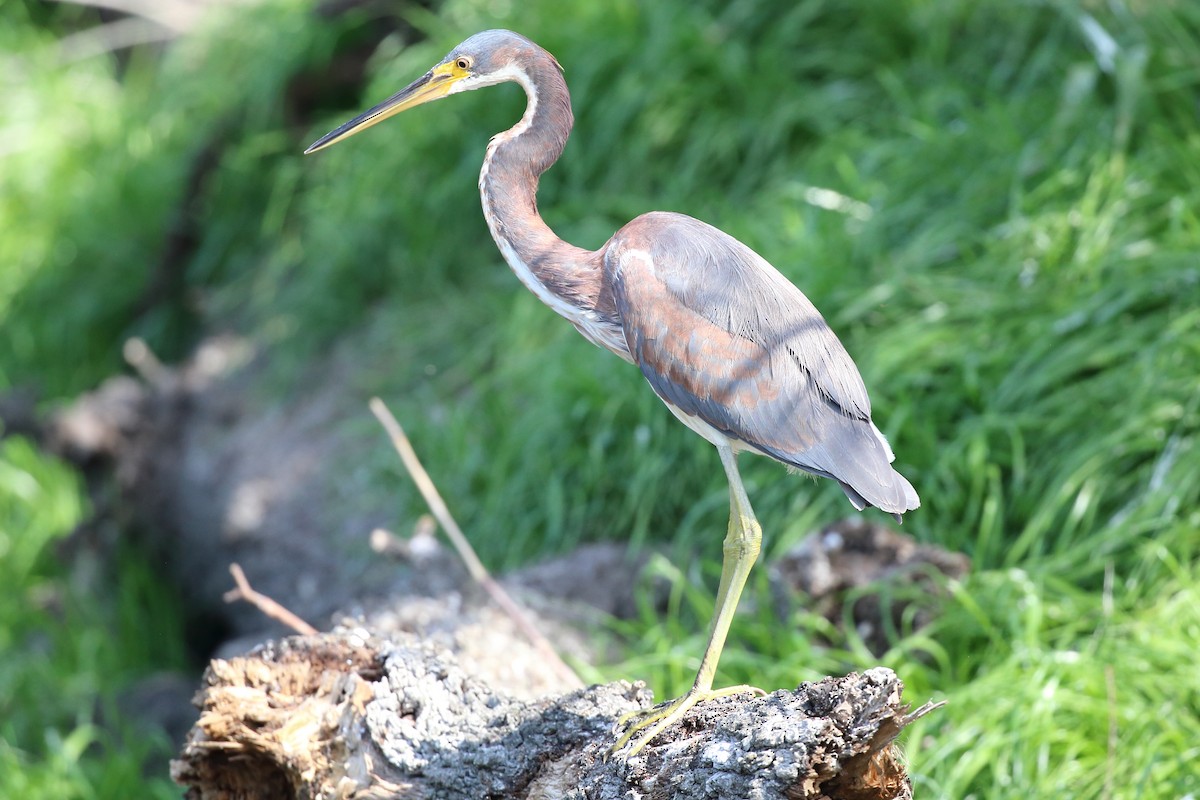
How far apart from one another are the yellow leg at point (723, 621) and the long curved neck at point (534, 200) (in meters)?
0.48

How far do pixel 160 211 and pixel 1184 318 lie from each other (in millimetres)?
5555

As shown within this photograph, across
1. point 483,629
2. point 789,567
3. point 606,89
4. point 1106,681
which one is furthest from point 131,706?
point 1106,681

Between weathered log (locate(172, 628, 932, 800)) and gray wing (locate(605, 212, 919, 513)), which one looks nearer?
weathered log (locate(172, 628, 932, 800))

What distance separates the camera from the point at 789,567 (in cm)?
368

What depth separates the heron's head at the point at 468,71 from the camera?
2.72 meters

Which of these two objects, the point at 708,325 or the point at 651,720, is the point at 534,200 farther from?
the point at 651,720

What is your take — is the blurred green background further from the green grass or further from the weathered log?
the weathered log

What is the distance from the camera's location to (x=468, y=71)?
2.78m

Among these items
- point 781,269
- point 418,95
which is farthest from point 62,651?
point 418,95

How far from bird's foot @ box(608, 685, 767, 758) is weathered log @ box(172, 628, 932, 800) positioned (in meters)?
0.02

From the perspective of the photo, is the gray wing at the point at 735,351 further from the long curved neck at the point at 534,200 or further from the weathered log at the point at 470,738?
the weathered log at the point at 470,738

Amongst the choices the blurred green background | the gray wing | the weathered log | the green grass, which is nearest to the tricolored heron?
the gray wing

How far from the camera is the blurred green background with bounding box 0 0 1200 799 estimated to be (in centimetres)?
342

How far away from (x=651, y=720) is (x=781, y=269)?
96.3 inches
